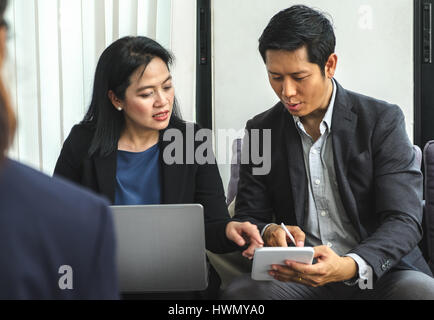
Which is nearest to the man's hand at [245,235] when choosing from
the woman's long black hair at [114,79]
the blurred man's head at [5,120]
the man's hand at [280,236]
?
the man's hand at [280,236]

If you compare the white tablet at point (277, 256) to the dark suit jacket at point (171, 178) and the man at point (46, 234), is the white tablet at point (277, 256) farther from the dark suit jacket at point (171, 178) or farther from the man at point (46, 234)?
the man at point (46, 234)

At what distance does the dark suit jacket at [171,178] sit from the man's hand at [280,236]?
15cm

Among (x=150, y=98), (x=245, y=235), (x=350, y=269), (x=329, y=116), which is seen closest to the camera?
(x=350, y=269)

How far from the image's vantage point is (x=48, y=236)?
435 millimetres

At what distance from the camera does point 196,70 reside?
8.41ft

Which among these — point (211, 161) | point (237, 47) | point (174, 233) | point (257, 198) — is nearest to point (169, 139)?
point (211, 161)

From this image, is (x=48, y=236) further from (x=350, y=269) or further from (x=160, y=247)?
(x=350, y=269)

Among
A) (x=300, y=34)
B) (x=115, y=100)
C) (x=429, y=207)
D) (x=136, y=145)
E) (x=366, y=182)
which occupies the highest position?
(x=300, y=34)

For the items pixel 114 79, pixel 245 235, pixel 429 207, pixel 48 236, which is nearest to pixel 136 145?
pixel 114 79

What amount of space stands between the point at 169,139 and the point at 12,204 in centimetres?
137

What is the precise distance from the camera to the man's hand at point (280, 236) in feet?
4.85

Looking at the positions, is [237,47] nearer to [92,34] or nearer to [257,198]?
[92,34]

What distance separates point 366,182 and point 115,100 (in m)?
0.86

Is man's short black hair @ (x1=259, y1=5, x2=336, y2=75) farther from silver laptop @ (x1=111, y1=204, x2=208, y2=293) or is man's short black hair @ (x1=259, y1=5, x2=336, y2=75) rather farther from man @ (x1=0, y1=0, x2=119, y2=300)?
man @ (x1=0, y1=0, x2=119, y2=300)
